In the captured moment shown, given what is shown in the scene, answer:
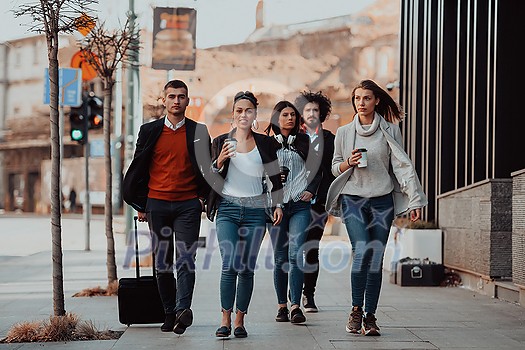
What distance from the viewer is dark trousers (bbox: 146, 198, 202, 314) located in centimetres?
770

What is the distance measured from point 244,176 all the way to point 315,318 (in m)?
1.87

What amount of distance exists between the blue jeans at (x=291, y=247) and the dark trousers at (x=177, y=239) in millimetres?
1069

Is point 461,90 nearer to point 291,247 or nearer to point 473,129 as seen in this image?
point 473,129

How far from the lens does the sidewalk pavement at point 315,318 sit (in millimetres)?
7457

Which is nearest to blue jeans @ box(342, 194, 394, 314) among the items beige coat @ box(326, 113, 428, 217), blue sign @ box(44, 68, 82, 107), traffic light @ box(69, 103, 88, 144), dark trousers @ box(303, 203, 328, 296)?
beige coat @ box(326, 113, 428, 217)

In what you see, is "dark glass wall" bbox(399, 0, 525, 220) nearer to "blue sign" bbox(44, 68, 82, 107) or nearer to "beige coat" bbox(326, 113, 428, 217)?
"beige coat" bbox(326, 113, 428, 217)

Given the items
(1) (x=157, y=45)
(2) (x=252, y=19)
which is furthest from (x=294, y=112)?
(2) (x=252, y=19)

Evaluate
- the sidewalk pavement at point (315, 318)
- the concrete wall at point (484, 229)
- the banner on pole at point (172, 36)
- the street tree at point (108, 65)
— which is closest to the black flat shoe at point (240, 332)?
the sidewalk pavement at point (315, 318)

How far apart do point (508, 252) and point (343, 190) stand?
146 inches

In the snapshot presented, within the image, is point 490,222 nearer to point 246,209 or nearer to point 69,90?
point 246,209

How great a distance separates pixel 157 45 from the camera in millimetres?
14523

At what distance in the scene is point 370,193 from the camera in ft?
25.8

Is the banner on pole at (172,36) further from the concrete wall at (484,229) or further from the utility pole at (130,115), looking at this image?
the concrete wall at (484,229)

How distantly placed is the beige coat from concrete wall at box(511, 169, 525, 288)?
2224 mm
